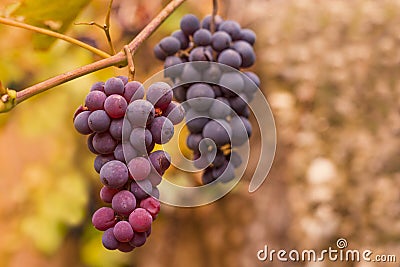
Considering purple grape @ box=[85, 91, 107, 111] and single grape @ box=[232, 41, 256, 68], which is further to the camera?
single grape @ box=[232, 41, 256, 68]

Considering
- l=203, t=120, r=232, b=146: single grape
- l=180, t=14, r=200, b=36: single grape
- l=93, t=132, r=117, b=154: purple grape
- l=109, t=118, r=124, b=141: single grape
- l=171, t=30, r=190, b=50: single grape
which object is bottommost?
l=93, t=132, r=117, b=154: purple grape

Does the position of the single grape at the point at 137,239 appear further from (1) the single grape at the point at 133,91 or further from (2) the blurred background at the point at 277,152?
(2) the blurred background at the point at 277,152

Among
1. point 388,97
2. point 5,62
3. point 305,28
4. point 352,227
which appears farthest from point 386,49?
point 5,62

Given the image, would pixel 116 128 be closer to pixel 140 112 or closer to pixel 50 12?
pixel 140 112

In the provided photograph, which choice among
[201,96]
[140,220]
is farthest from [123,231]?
[201,96]

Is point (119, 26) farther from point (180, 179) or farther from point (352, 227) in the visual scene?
point (352, 227)

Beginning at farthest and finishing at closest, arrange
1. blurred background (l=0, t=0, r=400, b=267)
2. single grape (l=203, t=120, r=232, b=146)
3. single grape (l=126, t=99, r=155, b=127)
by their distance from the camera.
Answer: blurred background (l=0, t=0, r=400, b=267) < single grape (l=203, t=120, r=232, b=146) < single grape (l=126, t=99, r=155, b=127)

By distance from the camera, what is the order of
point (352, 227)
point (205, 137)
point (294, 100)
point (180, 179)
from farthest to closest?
point (180, 179) → point (294, 100) → point (352, 227) → point (205, 137)

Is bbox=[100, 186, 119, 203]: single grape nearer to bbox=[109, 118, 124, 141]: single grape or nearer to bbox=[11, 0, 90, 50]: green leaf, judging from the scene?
bbox=[109, 118, 124, 141]: single grape

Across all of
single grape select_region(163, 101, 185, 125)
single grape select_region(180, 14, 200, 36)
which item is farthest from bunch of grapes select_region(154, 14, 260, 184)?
single grape select_region(163, 101, 185, 125)
